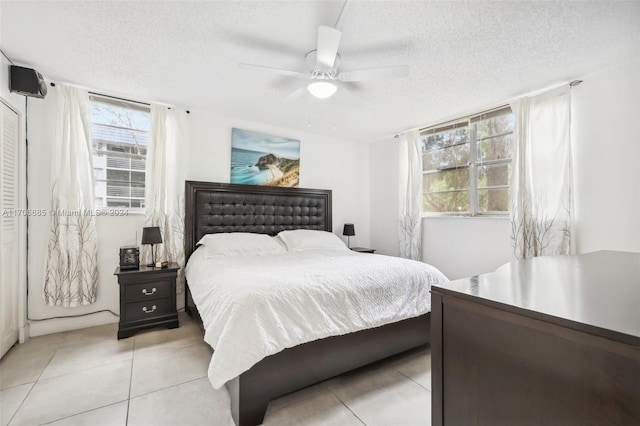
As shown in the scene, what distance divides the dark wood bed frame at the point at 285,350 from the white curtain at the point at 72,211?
3.03 ft

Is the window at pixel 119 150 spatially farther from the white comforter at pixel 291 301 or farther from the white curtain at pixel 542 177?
the white curtain at pixel 542 177

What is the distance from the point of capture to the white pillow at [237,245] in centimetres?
305

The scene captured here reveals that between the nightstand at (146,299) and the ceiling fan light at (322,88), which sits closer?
the ceiling fan light at (322,88)

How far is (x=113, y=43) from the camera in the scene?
2.08 metres

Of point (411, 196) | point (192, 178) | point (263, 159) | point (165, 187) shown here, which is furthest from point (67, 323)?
point (411, 196)

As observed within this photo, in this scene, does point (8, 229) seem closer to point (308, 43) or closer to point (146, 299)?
point (146, 299)

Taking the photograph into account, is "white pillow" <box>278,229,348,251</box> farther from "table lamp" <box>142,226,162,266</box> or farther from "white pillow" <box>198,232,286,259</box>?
"table lamp" <box>142,226,162,266</box>

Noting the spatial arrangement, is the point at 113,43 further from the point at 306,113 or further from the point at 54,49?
the point at 306,113

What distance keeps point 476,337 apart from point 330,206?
12.2 ft

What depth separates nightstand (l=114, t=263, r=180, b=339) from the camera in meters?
2.66

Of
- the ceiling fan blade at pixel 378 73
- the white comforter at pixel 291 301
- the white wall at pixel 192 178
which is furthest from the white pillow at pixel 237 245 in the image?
the ceiling fan blade at pixel 378 73

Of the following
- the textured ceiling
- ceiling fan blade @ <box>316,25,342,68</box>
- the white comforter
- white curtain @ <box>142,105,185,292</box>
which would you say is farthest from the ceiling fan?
white curtain @ <box>142,105,185,292</box>

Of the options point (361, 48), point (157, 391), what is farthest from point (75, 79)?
point (157, 391)

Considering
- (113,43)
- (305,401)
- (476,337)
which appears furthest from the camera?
(113,43)
